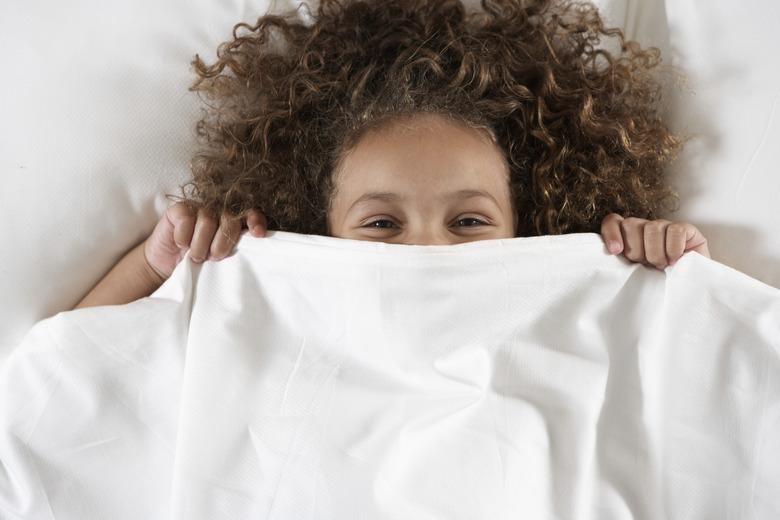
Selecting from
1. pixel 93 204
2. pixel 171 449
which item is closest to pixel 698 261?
pixel 171 449

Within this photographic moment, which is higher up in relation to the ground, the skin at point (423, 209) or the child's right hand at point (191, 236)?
the skin at point (423, 209)

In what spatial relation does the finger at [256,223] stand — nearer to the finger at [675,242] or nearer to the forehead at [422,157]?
the forehead at [422,157]

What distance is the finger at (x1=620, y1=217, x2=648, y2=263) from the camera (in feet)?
3.31

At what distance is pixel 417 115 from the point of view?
106cm

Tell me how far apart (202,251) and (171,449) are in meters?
0.25

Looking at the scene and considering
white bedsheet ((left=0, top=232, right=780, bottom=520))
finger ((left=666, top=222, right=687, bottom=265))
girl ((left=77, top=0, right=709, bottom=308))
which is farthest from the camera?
girl ((left=77, top=0, right=709, bottom=308))

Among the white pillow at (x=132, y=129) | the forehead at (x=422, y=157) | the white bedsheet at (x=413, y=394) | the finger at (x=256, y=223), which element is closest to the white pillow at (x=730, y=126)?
the white pillow at (x=132, y=129)

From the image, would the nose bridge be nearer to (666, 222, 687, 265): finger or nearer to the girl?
the girl

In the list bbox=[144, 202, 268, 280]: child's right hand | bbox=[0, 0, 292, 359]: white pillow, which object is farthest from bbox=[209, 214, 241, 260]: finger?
bbox=[0, 0, 292, 359]: white pillow

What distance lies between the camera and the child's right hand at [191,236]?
1041 millimetres

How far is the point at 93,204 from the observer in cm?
109

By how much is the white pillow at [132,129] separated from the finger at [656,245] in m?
0.09

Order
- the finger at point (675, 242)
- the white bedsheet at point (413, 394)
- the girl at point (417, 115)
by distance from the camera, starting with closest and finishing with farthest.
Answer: the white bedsheet at point (413, 394) < the finger at point (675, 242) < the girl at point (417, 115)

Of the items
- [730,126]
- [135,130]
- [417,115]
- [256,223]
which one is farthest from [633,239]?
[135,130]
